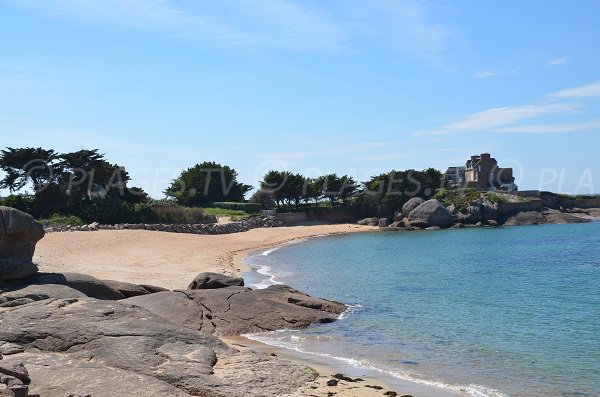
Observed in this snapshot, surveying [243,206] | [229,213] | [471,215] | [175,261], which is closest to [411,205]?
[471,215]

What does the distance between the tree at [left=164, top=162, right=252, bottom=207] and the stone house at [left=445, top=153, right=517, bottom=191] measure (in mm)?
34431

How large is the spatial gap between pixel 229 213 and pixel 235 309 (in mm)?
59328

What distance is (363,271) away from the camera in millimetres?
35219

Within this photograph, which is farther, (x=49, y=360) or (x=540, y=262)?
(x=540, y=262)

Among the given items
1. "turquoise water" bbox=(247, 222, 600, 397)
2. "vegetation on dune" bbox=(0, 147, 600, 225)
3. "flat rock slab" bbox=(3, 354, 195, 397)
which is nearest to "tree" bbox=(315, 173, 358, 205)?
"vegetation on dune" bbox=(0, 147, 600, 225)

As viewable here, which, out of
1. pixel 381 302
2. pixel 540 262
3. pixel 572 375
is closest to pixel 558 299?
pixel 381 302

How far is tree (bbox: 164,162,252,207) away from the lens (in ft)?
277

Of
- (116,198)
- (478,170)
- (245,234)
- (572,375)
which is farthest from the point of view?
(478,170)

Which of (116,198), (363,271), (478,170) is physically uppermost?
(478,170)

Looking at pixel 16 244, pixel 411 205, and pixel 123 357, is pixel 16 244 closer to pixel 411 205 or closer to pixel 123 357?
pixel 123 357

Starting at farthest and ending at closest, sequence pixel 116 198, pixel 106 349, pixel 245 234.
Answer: pixel 245 234, pixel 116 198, pixel 106 349

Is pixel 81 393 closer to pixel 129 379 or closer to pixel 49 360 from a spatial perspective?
pixel 129 379

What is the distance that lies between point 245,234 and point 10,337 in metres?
51.9

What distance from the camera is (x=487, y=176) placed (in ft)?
319
